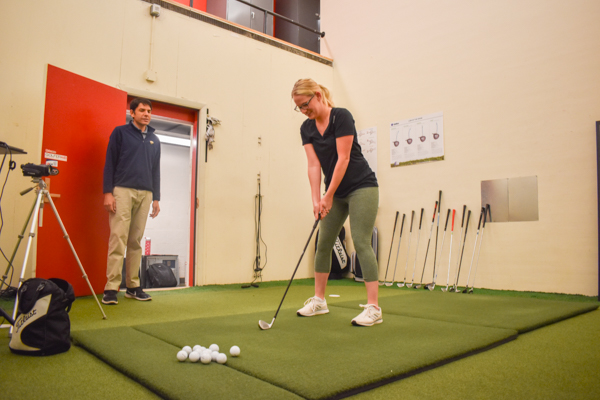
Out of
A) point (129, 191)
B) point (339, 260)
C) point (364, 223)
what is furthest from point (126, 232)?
point (339, 260)

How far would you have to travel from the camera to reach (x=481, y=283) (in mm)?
4316

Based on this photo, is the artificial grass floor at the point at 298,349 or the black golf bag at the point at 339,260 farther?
the black golf bag at the point at 339,260

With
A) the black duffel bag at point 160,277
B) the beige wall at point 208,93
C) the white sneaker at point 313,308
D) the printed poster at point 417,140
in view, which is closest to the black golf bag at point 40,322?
the white sneaker at point 313,308

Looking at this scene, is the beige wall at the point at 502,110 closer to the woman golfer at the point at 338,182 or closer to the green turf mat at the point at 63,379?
the woman golfer at the point at 338,182

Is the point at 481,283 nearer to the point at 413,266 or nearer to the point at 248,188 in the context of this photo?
the point at 413,266

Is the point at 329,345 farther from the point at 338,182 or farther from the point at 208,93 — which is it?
the point at 208,93

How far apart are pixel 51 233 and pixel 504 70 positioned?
464 centimetres

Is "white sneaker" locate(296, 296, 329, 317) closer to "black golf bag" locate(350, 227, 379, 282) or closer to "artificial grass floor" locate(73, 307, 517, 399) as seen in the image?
"artificial grass floor" locate(73, 307, 517, 399)

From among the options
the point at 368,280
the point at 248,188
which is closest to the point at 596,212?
A: the point at 368,280

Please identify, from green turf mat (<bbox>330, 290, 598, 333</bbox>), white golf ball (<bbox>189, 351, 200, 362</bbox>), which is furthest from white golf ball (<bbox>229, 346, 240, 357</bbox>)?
green turf mat (<bbox>330, 290, 598, 333</bbox>)

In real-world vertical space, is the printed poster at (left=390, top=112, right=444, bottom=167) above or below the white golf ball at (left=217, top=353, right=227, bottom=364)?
above

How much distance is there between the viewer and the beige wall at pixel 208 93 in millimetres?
3525

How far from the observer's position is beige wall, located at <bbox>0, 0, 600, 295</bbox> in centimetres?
369

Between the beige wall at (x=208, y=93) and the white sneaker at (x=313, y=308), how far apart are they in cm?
235
